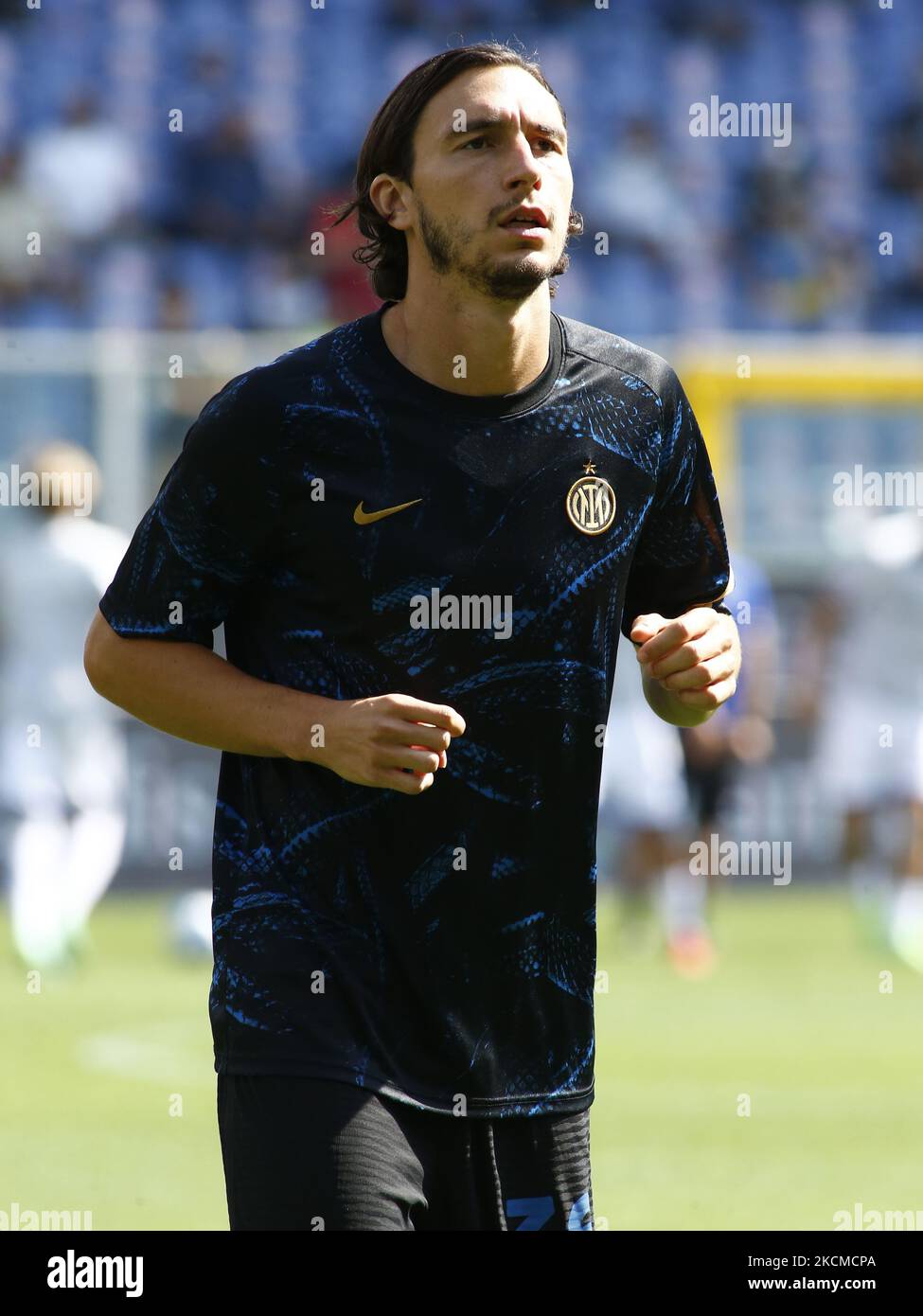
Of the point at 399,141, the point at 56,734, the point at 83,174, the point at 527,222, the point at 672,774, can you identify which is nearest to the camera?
the point at 527,222

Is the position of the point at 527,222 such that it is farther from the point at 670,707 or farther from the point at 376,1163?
the point at 376,1163

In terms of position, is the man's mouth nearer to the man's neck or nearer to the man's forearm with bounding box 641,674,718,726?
the man's neck

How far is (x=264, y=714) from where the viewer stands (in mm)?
3094

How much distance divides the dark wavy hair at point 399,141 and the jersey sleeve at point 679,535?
334 millimetres

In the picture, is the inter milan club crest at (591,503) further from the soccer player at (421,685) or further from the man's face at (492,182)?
the man's face at (492,182)

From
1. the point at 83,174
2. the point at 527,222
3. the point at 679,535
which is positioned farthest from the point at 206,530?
the point at 83,174

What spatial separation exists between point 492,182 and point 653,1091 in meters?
4.90

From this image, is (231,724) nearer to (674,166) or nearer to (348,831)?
(348,831)

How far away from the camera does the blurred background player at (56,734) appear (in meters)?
10.2

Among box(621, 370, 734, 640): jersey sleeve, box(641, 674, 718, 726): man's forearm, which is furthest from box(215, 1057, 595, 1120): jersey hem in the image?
box(621, 370, 734, 640): jersey sleeve

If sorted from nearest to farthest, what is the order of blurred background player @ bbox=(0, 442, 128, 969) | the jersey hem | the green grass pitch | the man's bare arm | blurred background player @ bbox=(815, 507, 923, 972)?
the man's bare arm
the jersey hem
the green grass pitch
blurred background player @ bbox=(0, 442, 128, 969)
blurred background player @ bbox=(815, 507, 923, 972)

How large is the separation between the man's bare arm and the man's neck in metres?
0.54

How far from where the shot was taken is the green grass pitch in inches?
230

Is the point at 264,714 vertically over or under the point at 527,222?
under
